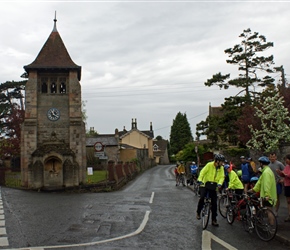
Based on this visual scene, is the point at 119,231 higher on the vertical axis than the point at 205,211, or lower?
lower

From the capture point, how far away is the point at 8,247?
7797 millimetres

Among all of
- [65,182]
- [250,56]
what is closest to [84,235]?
[65,182]

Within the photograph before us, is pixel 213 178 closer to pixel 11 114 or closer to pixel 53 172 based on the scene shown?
pixel 53 172

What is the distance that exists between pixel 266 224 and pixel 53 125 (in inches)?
956

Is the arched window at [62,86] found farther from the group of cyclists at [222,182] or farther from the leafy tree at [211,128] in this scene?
the group of cyclists at [222,182]

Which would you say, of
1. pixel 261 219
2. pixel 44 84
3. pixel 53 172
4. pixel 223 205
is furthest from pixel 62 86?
pixel 261 219

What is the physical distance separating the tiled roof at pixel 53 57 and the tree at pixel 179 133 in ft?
223

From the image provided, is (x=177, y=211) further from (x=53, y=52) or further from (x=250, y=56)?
(x=250, y=56)

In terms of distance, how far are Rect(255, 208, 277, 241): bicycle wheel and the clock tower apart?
21.0 m

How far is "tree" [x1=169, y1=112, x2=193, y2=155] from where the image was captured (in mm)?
99375

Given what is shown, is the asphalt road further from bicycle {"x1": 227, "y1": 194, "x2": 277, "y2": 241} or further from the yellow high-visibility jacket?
the yellow high-visibility jacket

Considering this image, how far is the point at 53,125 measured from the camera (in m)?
30.7

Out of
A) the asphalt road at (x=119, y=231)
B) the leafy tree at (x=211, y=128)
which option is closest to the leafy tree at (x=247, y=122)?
the leafy tree at (x=211, y=128)

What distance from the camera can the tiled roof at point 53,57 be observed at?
3109 centimetres
